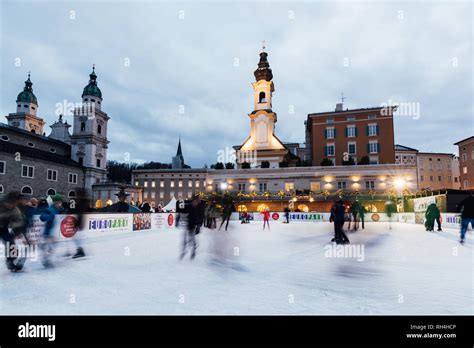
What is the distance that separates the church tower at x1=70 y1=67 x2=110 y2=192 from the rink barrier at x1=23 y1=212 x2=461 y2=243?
40.2m

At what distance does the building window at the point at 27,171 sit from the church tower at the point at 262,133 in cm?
3045

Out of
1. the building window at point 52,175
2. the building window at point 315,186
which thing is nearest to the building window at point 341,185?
the building window at point 315,186

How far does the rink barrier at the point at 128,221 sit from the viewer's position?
38.7ft

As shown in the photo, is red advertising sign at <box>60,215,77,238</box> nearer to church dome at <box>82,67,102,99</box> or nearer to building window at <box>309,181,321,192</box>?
building window at <box>309,181,321,192</box>

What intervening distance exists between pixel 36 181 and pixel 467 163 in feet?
225

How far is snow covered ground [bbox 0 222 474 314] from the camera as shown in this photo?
14.1ft

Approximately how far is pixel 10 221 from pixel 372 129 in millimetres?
45790

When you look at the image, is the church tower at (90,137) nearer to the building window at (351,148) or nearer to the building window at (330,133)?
the building window at (330,133)

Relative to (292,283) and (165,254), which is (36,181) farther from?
→ (292,283)

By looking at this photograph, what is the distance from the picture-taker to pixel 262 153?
146 feet

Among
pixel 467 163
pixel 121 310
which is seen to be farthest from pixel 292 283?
pixel 467 163

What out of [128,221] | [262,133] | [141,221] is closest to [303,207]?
[262,133]

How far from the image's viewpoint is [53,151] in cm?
5397
